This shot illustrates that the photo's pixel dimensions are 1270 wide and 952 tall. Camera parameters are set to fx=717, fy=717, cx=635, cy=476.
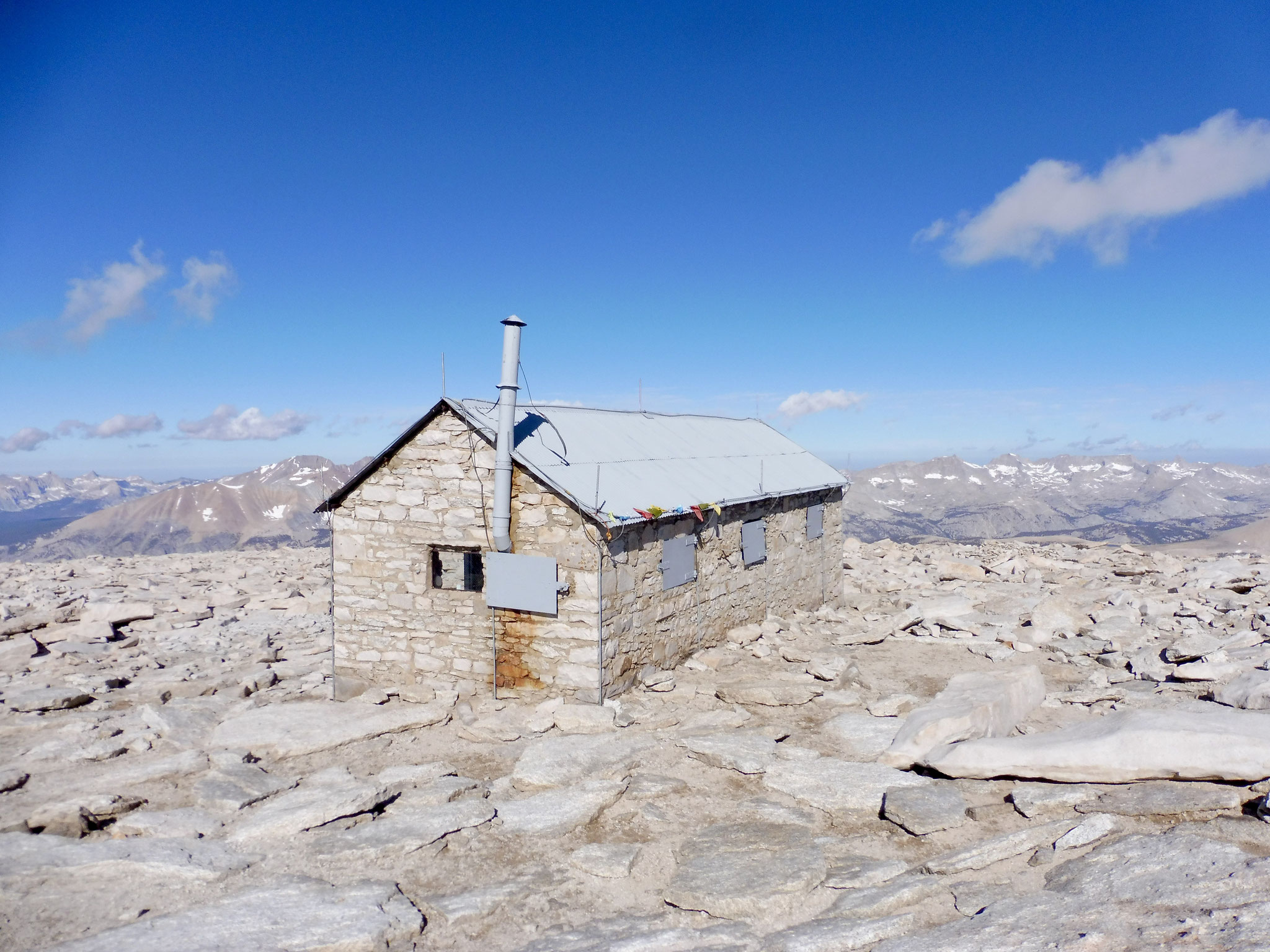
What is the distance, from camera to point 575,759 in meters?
9.48

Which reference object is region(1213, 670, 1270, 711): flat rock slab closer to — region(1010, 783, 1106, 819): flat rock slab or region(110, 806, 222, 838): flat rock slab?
region(1010, 783, 1106, 819): flat rock slab

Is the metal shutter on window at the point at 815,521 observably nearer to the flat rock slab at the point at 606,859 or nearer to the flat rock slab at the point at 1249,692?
the flat rock slab at the point at 1249,692

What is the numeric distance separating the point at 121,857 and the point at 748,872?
606 centimetres

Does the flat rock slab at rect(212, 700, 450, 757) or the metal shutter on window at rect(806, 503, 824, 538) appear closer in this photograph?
the flat rock slab at rect(212, 700, 450, 757)

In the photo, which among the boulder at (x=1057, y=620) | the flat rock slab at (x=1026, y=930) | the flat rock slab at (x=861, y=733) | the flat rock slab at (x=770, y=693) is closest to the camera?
the flat rock slab at (x=1026, y=930)

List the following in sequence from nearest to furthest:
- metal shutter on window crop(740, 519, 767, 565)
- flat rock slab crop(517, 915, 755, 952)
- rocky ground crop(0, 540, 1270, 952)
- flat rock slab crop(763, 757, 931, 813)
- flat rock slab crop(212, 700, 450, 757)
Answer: flat rock slab crop(517, 915, 755, 952) < rocky ground crop(0, 540, 1270, 952) < flat rock slab crop(763, 757, 931, 813) < flat rock slab crop(212, 700, 450, 757) < metal shutter on window crop(740, 519, 767, 565)

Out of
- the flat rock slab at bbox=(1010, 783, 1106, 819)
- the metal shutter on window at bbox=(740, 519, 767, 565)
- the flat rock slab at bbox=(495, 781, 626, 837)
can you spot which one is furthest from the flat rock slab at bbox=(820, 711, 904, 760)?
the metal shutter on window at bbox=(740, 519, 767, 565)

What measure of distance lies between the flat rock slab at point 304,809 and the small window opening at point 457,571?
4283 millimetres

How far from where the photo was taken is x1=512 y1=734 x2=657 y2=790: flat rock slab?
29.5ft

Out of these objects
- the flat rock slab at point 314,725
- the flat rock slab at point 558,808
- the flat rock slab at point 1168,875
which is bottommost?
the flat rock slab at point 314,725

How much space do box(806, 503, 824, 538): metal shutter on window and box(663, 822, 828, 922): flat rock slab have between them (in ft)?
37.0


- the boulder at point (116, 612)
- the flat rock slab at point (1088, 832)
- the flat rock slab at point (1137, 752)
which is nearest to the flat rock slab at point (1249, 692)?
the flat rock slab at point (1137, 752)

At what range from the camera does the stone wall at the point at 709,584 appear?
12141 millimetres

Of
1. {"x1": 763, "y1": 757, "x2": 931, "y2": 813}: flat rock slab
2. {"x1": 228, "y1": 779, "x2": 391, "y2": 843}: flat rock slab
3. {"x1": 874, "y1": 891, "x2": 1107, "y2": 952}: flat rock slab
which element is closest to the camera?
{"x1": 874, "y1": 891, "x2": 1107, "y2": 952}: flat rock slab
